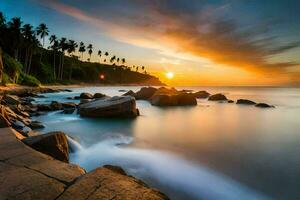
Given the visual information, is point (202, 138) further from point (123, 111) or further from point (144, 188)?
point (144, 188)

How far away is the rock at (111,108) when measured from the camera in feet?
62.9

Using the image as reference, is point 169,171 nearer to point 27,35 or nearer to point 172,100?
point 172,100

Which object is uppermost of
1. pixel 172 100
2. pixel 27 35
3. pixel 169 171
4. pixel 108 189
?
pixel 27 35

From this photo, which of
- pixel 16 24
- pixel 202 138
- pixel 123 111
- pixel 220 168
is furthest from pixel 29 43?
pixel 220 168

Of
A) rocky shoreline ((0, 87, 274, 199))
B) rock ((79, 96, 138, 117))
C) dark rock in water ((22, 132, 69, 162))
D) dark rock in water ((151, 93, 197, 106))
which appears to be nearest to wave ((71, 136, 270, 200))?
dark rock in water ((22, 132, 69, 162))

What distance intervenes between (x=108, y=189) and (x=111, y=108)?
15423 millimetres

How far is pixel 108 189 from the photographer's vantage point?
3.86 m

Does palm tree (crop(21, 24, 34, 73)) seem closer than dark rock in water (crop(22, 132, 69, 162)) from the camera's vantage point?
No

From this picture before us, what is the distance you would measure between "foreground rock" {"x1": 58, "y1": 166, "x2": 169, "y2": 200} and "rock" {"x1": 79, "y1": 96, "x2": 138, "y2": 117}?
1486 cm

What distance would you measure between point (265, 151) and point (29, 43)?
7308cm

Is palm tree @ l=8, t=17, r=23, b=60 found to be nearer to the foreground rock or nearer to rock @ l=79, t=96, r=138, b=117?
rock @ l=79, t=96, r=138, b=117

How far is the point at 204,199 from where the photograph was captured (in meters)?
6.62

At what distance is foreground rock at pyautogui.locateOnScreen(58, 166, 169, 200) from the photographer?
12.0 ft

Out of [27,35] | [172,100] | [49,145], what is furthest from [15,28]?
[49,145]
